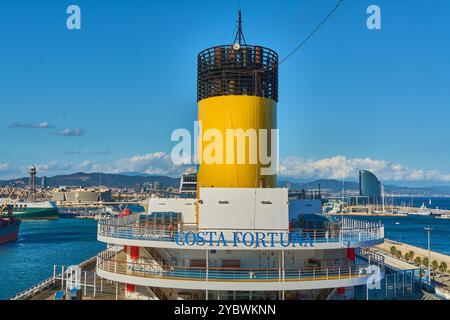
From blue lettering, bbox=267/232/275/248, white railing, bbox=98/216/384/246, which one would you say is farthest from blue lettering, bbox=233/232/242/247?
blue lettering, bbox=267/232/275/248

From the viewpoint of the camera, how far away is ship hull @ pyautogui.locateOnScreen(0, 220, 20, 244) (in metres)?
80.2

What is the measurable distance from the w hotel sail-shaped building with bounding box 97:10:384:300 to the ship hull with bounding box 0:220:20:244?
6608cm

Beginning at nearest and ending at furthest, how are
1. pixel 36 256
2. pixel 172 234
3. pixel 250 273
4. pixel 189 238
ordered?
pixel 250 273
pixel 189 238
pixel 172 234
pixel 36 256

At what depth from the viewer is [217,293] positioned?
1839 centimetres

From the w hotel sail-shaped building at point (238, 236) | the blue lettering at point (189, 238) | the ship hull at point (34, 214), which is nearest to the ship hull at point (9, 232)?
the ship hull at point (34, 214)

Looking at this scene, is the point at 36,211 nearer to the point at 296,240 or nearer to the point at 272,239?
the point at 272,239

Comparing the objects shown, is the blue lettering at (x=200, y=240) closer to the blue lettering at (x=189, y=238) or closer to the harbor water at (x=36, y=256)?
the blue lettering at (x=189, y=238)

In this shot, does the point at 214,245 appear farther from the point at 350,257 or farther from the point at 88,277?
the point at 88,277

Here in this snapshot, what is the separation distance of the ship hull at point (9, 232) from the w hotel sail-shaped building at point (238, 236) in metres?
66.1

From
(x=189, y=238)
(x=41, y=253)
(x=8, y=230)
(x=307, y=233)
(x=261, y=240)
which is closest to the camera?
(x=261, y=240)

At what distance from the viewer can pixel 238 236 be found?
17781mm

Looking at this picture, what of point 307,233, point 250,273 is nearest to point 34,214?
point 250,273

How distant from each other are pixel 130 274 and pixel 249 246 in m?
5.00

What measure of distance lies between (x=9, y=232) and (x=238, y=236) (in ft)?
253
